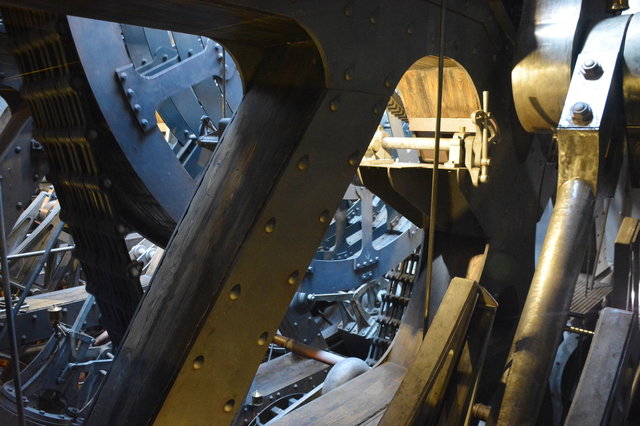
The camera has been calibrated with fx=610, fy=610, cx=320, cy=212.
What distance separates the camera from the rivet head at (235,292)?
5.00ft

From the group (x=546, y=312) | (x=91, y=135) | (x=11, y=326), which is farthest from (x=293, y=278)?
(x=91, y=135)

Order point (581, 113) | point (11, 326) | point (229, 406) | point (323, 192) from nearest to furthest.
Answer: point (11, 326) < point (229, 406) < point (323, 192) < point (581, 113)

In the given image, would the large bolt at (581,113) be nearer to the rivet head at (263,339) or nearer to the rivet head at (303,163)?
the rivet head at (303,163)

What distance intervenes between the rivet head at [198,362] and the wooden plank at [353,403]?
1106 millimetres

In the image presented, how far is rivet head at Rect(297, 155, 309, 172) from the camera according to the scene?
5.27 ft

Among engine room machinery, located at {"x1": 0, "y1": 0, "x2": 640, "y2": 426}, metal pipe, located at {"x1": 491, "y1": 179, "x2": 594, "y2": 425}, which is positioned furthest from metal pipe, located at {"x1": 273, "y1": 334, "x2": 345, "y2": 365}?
metal pipe, located at {"x1": 491, "y1": 179, "x2": 594, "y2": 425}

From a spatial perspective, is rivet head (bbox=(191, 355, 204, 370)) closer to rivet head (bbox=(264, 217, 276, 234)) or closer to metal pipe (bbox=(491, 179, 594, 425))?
rivet head (bbox=(264, 217, 276, 234))

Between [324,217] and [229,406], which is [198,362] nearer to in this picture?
[229,406]

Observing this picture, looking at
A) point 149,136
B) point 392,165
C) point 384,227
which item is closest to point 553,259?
point 392,165

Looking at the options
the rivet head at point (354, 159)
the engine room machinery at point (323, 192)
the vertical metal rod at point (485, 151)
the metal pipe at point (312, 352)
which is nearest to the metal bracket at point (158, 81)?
the engine room machinery at point (323, 192)

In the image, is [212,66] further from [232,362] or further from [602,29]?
[232,362]

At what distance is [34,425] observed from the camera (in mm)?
4141

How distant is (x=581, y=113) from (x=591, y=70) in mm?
208

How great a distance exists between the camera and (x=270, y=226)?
62.0 inches
